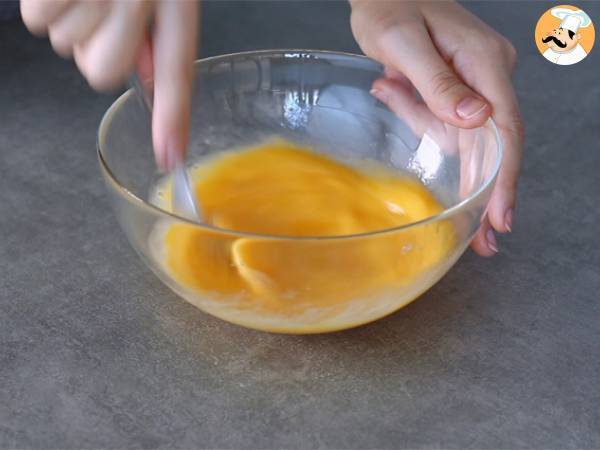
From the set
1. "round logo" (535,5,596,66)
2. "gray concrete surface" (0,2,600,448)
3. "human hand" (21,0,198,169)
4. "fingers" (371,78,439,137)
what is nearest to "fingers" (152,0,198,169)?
"human hand" (21,0,198,169)

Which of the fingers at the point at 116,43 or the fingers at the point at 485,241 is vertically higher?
the fingers at the point at 116,43

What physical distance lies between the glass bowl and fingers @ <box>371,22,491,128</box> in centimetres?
2

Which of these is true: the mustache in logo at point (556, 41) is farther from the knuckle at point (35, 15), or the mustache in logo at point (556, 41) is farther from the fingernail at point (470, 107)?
the knuckle at point (35, 15)

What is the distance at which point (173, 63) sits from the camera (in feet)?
2.15

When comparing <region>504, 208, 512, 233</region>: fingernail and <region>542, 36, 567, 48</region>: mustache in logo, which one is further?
<region>542, 36, 567, 48</region>: mustache in logo

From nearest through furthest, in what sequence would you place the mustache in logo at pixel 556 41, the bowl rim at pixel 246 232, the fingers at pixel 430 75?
the bowl rim at pixel 246 232 → the fingers at pixel 430 75 → the mustache in logo at pixel 556 41

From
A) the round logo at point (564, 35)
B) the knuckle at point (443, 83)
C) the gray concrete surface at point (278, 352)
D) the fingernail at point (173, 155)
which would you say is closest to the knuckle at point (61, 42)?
the fingernail at point (173, 155)

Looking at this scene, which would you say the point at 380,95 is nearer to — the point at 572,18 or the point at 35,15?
the point at 35,15

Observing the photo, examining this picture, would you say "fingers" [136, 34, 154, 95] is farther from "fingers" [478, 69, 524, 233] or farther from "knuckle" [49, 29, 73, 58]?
"fingers" [478, 69, 524, 233]

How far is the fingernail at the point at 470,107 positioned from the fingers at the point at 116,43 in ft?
1.05

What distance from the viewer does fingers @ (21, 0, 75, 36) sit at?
0.66 meters

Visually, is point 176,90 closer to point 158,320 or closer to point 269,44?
point 158,320

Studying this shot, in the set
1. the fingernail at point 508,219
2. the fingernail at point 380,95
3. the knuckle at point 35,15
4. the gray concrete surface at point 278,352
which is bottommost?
the gray concrete surface at point 278,352

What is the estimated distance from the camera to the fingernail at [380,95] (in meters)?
0.93
